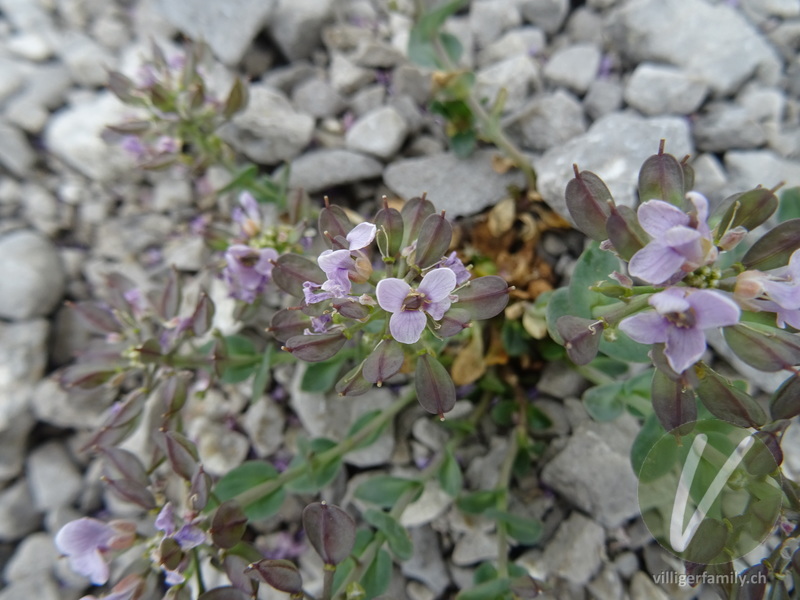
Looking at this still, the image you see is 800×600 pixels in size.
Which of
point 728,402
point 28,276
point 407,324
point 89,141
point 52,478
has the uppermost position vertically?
point 407,324

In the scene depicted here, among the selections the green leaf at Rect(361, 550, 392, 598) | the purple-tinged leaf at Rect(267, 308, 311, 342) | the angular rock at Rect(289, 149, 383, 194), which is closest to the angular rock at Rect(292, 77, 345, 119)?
the angular rock at Rect(289, 149, 383, 194)

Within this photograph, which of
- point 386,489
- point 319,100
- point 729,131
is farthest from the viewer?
point 319,100

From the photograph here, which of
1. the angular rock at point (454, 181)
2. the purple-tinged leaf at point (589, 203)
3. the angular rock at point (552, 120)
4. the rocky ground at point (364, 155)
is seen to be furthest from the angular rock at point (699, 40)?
the purple-tinged leaf at point (589, 203)

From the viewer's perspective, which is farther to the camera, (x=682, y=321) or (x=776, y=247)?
(x=776, y=247)

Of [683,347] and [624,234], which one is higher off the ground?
[624,234]

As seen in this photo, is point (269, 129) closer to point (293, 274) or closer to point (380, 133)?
point (380, 133)

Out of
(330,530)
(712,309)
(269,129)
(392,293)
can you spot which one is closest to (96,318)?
(269,129)
